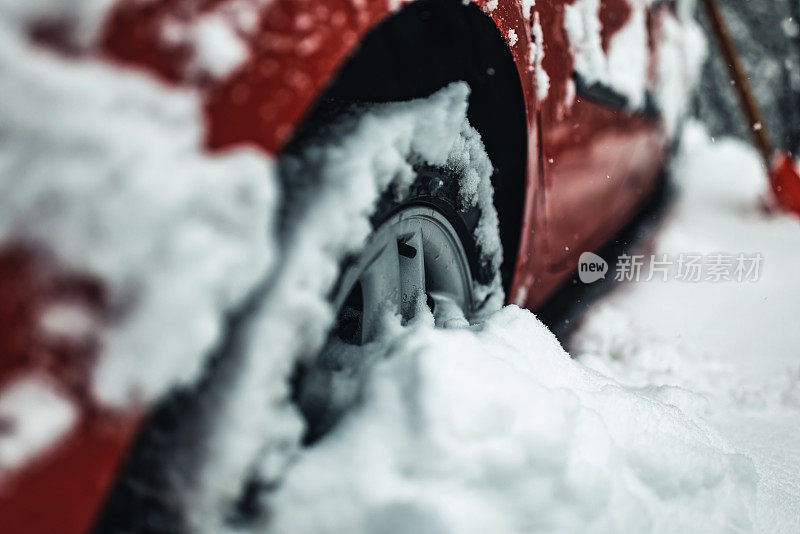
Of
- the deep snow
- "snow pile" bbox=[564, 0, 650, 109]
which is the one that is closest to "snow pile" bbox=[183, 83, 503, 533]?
the deep snow

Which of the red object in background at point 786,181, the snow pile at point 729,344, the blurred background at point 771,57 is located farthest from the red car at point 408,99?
the blurred background at point 771,57

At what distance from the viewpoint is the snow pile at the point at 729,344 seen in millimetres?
1471

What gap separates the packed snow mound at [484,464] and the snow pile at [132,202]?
0.96ft

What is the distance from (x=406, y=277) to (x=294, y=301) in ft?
1.58

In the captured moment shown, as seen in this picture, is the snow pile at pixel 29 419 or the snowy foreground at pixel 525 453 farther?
the snowy foreground at pixel 525 453

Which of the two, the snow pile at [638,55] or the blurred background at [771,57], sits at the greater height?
the snow pile at [638,55]

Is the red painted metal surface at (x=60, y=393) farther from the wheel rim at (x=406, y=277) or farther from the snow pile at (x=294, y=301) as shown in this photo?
the wheel rim at (x=406, y=277)

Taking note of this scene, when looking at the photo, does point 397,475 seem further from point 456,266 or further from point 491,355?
point 456,266

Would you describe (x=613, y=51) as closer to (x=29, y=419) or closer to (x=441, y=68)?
(x=441, y=68)

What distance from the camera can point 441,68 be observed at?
1.18 metres

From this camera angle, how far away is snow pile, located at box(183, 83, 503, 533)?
0.69m

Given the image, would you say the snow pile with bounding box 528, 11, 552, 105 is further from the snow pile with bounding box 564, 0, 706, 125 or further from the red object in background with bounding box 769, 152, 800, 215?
the red object in background with bounding box 769, 152, 800, 215

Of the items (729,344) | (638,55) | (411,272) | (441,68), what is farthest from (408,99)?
(729,344)

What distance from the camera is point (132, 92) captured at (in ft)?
1.84
